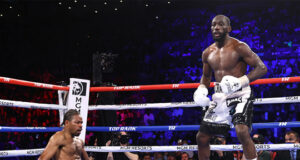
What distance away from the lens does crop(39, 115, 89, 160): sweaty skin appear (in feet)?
9.44

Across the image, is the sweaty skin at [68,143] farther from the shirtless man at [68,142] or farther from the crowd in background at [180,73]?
the crowd in background at [180,73]

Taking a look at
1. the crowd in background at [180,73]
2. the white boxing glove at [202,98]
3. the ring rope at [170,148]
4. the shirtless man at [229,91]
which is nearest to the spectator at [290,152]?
the ring rope at [170,148]

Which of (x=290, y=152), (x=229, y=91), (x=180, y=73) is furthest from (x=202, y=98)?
(x=180, y=73)

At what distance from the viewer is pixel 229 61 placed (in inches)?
106

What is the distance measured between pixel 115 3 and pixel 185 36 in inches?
74.6

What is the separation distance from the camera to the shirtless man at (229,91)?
2570 millimetres

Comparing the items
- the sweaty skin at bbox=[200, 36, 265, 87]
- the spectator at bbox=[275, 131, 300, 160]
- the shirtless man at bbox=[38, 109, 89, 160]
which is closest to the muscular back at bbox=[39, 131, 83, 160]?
the shirtless man at bbox=[38, 109, 89, 160]

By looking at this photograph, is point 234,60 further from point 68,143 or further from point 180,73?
point 180,73

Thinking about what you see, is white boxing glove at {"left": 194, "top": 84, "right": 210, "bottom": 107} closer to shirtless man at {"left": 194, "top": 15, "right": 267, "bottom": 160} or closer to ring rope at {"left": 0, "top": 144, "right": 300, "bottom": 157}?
shirtless man at {"left": 194, "top": 15, "right": 267, "bottom": 160}

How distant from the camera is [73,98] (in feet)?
12.1

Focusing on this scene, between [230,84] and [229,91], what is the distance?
57 millimetres

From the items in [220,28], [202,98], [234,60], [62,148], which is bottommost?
[62,148]

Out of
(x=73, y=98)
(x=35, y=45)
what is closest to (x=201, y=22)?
(x=35, y=45)

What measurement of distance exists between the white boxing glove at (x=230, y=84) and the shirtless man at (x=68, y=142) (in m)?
1.18
